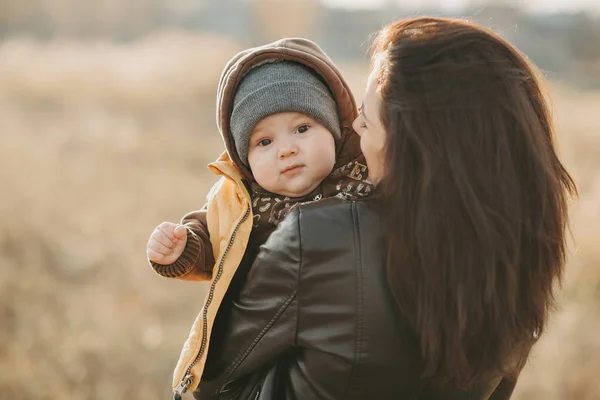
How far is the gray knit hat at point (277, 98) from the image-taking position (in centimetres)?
202

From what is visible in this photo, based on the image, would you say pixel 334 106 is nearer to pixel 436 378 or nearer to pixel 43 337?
pixel 436 378

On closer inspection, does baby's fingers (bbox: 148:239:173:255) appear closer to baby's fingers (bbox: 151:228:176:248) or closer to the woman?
baby's fingers (bbox: 151:228:176:248)

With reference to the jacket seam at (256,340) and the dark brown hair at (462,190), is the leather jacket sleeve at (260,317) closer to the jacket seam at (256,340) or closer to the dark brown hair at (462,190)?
the jacket seam at (256,340)

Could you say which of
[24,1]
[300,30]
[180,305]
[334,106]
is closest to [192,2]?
[300,30]

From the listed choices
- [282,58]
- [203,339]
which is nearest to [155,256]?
[203,339]

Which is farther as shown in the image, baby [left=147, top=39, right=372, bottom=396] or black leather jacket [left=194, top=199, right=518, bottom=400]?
baby [left=147, top=39, right=372, bottom=396]

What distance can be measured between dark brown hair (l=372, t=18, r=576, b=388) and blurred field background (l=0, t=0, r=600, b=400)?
2.12 ft

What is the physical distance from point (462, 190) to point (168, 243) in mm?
844

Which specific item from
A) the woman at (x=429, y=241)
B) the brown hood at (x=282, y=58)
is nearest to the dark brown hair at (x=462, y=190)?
the woman at (x=429, y=241)

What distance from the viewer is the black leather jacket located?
5.19 feet

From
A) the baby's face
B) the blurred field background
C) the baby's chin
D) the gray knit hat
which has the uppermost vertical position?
the gray knit hat

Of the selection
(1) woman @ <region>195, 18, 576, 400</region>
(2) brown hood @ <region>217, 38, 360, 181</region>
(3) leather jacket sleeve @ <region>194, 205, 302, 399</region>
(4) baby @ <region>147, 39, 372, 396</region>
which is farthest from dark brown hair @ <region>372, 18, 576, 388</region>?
(2) brown hood @ <region>217, 38, 360, 181</region>

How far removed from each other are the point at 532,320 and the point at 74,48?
12001mm

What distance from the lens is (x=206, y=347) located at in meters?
1.84
